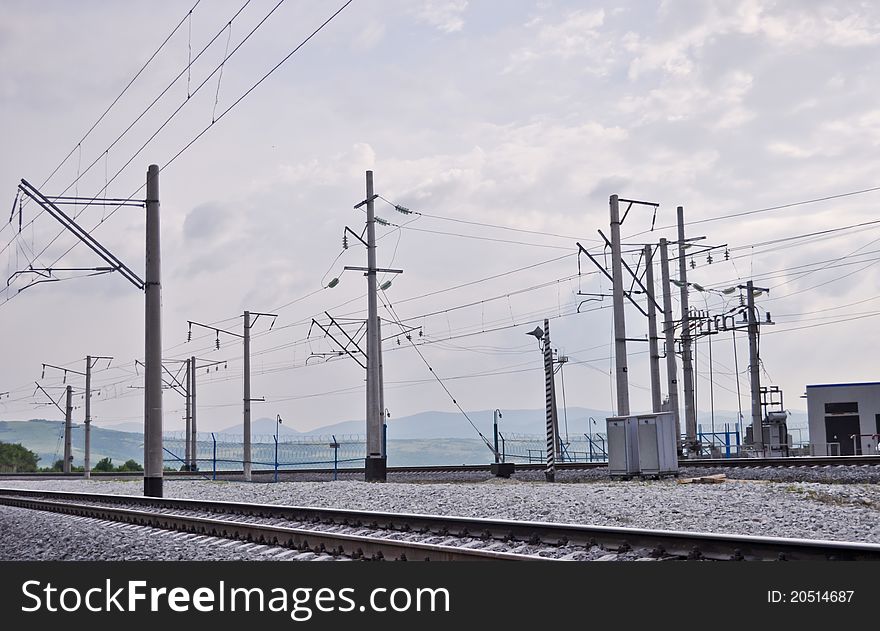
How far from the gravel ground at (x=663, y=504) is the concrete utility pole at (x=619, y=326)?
8043mm

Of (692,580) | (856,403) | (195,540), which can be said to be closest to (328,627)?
(692,580)

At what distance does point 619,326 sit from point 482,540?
22.9 metres

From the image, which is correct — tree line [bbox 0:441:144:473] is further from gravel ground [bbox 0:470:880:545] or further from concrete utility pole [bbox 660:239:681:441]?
gravel ground [bbox 0:470:880:545]

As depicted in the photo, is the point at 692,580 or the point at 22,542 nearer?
the point at 692,580

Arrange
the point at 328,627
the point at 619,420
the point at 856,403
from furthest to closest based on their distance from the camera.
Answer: the point at 856,403 < the point at 619,420 < the point at 328,627

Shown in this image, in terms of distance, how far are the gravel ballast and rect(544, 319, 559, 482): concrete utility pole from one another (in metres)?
6.49

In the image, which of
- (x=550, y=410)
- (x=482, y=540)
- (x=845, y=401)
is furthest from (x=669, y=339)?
(x=482, y=540)

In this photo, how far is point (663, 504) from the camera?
60.7 ft

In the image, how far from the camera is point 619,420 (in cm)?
3092

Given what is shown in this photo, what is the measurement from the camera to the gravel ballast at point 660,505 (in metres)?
15.0

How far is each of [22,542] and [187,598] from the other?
9.76 meters

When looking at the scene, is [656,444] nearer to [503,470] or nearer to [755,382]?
[503,470]

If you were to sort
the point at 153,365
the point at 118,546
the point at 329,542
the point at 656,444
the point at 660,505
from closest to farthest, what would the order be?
1. the point at 329,542
2. the point at 118,546
3. the point at 660,505
4. the point at 153,365
5. the point at 656,444

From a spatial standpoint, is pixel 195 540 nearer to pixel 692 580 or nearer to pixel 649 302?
pixel 692 580
